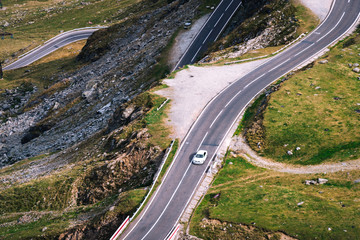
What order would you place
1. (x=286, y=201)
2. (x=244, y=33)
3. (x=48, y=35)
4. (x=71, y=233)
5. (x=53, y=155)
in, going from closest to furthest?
(x=286, y=201) → (x=71, y=233) → (x=53, y=155) → (x=244, y=33) → (x=48, y=35)

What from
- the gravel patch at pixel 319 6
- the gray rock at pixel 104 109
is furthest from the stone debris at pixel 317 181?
the gray rock at pixel 104 109

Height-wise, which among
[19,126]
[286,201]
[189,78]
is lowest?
[19,126]

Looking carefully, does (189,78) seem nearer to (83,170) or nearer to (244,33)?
(244,33)

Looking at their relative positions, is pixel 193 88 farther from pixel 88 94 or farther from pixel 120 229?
pixel 88 94

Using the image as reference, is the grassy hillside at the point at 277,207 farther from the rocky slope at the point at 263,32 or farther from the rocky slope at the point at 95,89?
the rocky slope at the point at 95,89

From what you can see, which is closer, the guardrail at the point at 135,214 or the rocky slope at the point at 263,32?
the guardrail at the point at 135,214

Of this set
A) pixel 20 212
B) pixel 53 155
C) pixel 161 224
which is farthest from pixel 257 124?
pixel 53 155
